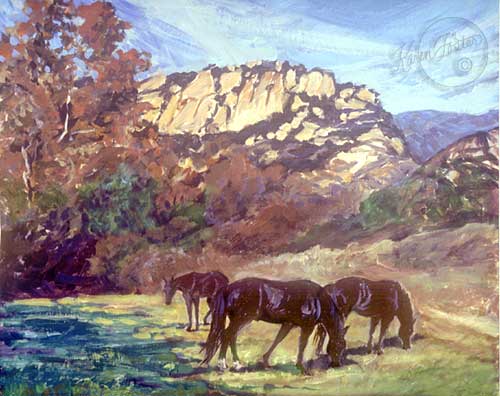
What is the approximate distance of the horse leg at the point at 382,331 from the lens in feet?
12.9

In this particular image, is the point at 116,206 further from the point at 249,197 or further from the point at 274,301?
the point at 274,301

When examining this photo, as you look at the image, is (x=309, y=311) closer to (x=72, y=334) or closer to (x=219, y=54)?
(x=72, y=334)

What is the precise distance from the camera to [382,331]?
3.93 metres

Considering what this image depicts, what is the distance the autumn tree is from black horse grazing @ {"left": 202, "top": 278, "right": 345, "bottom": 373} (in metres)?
A: 1.31

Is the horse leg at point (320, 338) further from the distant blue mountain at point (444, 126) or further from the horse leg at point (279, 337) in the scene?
the distant blue mountain at point (444, 126)

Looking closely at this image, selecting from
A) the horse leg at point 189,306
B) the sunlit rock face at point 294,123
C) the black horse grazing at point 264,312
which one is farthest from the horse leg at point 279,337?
the sunlit rock face at point 294,123

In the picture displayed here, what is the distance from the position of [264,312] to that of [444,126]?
1.79 metres

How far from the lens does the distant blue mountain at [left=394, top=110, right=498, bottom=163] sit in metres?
4.09

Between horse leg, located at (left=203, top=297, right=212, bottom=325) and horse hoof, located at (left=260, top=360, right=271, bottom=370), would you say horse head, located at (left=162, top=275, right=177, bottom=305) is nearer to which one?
horse leg, located at (left=203, top=297, right=212, bottom=325)

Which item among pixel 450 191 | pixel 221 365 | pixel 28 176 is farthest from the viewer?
pixel 450 191

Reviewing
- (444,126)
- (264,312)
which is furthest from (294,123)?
(264,312)

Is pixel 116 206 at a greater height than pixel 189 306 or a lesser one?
greater

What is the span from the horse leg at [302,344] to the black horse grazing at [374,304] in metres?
0.07

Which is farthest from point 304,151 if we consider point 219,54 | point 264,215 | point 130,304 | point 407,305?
point 130,304
